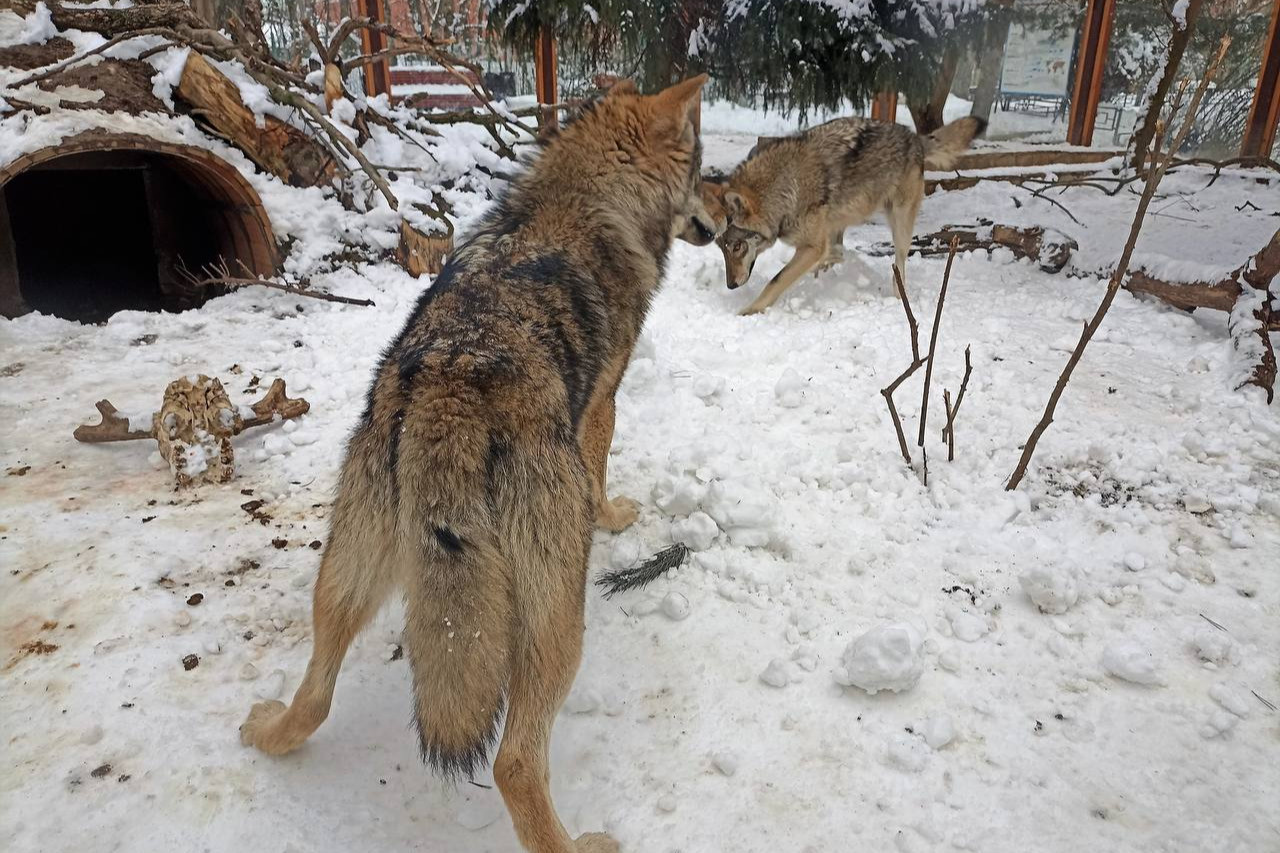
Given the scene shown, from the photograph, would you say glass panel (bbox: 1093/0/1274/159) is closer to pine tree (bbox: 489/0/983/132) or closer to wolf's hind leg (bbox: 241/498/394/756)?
pine tree (bbox: 489/0/983/132)

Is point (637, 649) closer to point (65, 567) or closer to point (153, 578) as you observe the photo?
point (153, 578)

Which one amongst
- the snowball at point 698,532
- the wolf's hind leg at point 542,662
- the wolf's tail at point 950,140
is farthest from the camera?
the wolf's tail at point 950,140

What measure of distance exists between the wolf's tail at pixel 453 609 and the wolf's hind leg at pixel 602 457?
86cm

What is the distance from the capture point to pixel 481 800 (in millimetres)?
2041


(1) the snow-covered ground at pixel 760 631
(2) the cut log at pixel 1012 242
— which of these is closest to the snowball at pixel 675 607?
(1) the snow-covered ground at pixel 760 631

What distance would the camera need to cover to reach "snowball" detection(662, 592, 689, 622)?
2.72 m

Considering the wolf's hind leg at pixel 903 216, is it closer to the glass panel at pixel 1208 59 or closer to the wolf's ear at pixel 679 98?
the glass panel at pixel 1208 59

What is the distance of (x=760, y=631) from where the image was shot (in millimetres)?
2658

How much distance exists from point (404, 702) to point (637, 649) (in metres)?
0.79

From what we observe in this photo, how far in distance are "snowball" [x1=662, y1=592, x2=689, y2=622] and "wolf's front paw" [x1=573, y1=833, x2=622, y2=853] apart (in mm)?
921

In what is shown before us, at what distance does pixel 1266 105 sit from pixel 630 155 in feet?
30.5

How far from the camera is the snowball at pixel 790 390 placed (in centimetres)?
430

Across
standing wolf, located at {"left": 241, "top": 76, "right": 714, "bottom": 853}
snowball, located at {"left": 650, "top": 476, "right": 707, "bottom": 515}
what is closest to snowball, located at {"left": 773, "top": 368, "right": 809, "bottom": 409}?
snowball, located at {"left": 650, "top": 476, "right": 707, "bottom": 515}

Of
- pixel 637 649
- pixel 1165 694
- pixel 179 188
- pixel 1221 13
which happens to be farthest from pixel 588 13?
pixel 1165 694
